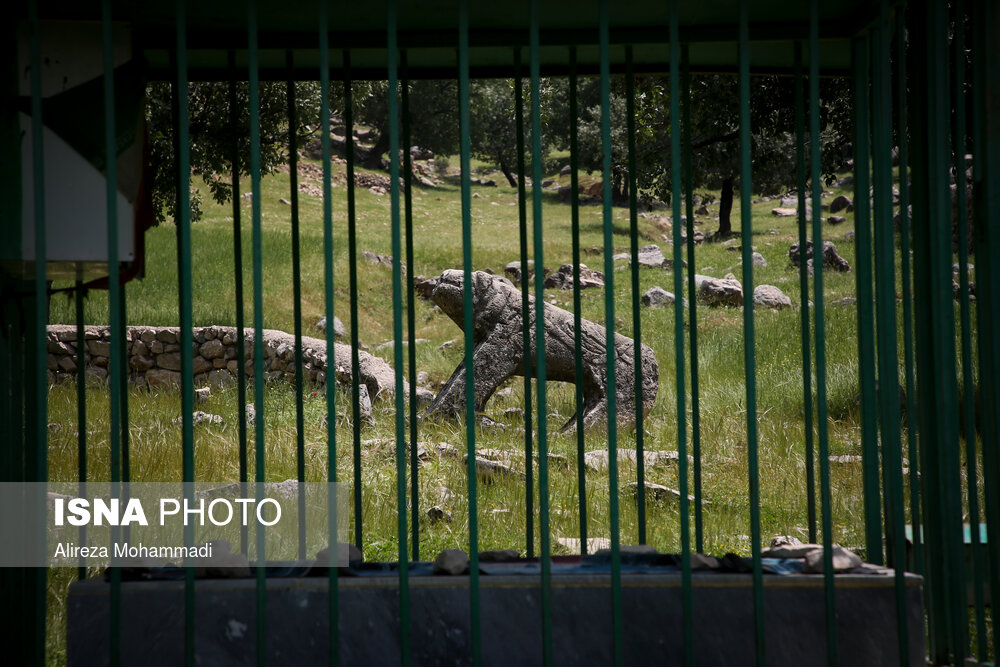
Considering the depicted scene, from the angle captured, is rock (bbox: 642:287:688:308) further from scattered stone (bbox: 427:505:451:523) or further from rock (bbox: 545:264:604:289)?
scattered stone (bbox: 427:505:451:523)

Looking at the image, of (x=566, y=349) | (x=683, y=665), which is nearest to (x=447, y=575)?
(x=683, y=665)

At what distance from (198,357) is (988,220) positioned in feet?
31.2

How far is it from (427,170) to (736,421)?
27.3 metres

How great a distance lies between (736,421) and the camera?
872 cm

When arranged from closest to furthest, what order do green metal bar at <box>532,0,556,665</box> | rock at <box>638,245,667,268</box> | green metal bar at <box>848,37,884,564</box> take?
green metal bar at <box>532,0,556,665</box> < green metal bar at <box>848,37,884,564</box> < rock at <box>638,245,667,268</box>

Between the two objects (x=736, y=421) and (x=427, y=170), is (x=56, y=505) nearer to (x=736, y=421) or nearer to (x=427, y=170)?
(x=736, y=421)

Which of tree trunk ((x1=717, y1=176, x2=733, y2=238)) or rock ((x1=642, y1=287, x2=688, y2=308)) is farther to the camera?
tree trunk ((x1=717, y1=176, x2=733, y2=238))

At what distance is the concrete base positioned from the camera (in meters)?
2.77

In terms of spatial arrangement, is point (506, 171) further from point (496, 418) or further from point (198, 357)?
point (496, 418)

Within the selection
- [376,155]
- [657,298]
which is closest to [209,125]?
[657,298]

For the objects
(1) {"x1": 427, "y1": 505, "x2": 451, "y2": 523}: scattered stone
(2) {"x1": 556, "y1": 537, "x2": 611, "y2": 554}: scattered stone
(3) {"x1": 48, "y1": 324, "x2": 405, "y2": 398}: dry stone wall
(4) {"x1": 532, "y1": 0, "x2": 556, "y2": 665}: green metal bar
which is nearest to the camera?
(4) {"x1": 532, "y1": 0, "x2": 556, "y2": 665}: green metal bar

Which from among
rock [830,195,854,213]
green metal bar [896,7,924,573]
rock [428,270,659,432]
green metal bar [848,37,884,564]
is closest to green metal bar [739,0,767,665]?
green metal bar [848,37,884,564]

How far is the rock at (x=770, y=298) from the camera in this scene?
1390 cm

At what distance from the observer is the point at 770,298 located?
13984 millimetres
